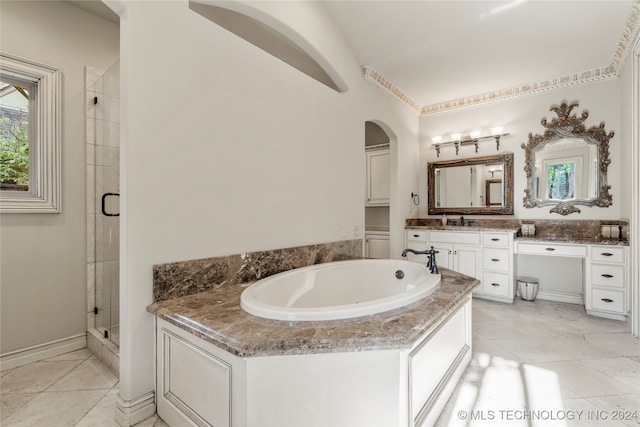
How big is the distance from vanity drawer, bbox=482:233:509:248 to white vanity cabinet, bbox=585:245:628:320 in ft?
2.36

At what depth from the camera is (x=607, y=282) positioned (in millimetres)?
2758

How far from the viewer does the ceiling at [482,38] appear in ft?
7.68

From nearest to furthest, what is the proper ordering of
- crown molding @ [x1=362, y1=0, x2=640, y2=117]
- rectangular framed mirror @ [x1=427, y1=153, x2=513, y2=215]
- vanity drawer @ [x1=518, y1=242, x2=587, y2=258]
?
crown molding @ [x1=362, y1=0, x2=640, y2=117] < vanity drawer @ [x1=518, y1=242, x2=587, y2=258] < rectangular framed mirror @ [x1=427, y1=153, x2=513, y2=215]

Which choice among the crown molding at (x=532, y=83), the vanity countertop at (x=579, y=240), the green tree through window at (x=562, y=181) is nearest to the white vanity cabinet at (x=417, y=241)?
the vanity countertop at (x=579, y=240)

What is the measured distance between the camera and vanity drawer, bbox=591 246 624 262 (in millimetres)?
2693

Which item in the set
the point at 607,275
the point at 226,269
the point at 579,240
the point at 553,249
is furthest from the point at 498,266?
the point at 226,269

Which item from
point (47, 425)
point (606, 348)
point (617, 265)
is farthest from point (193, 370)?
point (617, 265)

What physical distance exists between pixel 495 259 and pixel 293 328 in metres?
3.08

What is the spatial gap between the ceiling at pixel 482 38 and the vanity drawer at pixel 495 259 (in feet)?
6.74

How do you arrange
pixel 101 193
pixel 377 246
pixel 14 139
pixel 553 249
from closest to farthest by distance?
pixel 14 139 < pixel 101 193 < pixel 553 249 < pixel 377 246

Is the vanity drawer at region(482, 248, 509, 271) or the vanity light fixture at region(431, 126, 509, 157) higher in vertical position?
the vanity light fixture at region(431, 126, 509, 157)

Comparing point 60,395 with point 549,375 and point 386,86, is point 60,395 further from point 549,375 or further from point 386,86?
point 386,86

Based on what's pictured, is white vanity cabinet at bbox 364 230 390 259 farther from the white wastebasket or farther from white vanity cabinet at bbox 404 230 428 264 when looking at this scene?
the white wastebasket

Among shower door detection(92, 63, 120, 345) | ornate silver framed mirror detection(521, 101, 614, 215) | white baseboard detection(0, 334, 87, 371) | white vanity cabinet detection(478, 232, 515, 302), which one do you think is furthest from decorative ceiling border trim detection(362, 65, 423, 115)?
white baseboard detection(0, 334, 87, 371)
